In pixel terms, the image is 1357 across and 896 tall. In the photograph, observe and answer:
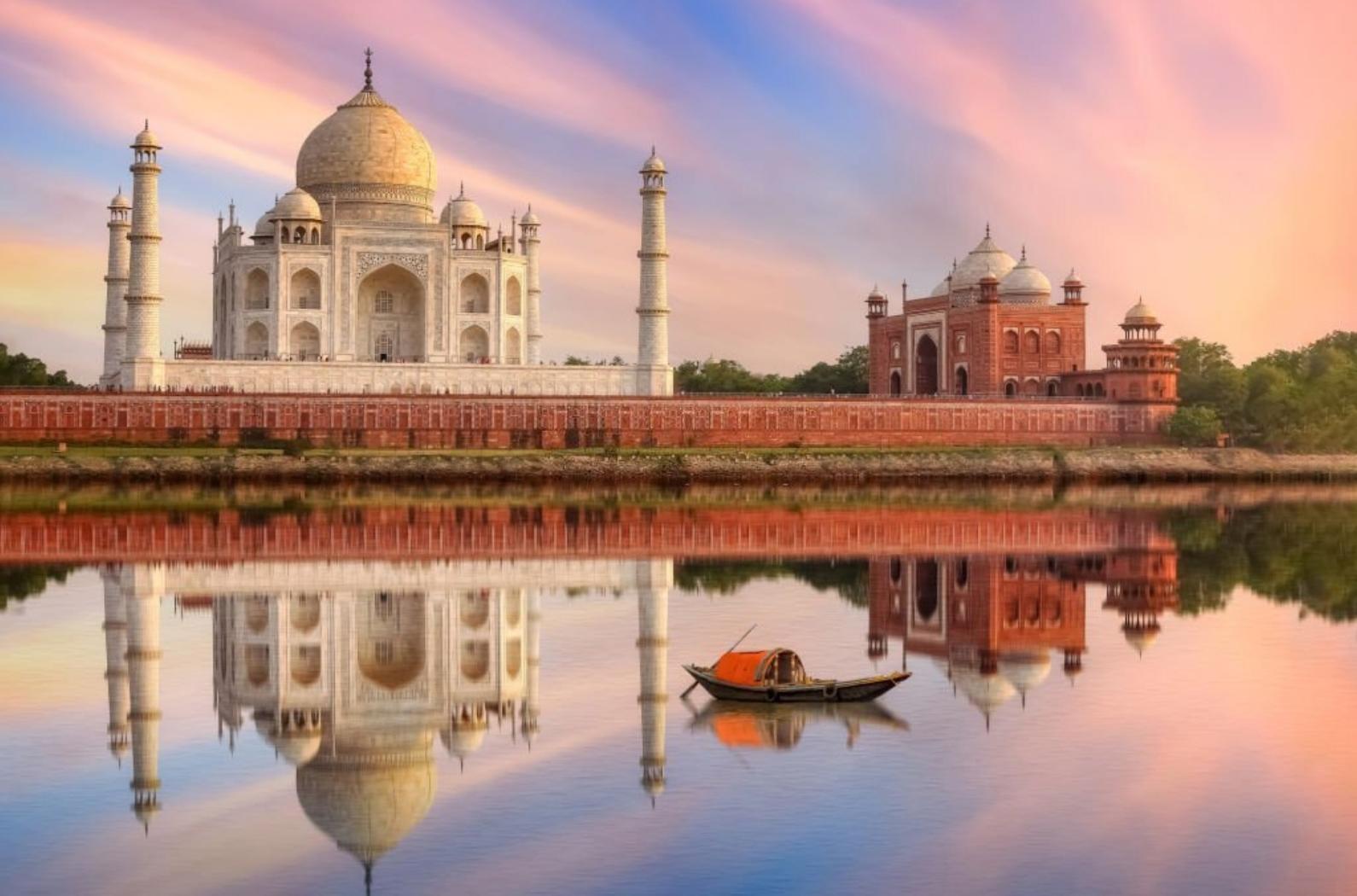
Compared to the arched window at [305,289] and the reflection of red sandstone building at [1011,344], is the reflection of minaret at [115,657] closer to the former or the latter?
the arched window at [305,289]

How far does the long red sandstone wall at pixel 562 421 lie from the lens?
1957 inches

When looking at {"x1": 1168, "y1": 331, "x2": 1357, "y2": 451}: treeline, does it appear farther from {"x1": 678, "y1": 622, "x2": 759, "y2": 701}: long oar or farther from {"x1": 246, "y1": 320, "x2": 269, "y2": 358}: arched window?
{"x1": 678, "y1": 622, "x2": 759, "y2": 701}: long oar

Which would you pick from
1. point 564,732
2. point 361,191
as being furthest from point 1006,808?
point 361,191

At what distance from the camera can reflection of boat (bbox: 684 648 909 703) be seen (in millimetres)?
16016

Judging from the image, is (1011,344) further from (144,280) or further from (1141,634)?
(1141,634)

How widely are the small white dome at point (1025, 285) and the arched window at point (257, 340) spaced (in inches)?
969

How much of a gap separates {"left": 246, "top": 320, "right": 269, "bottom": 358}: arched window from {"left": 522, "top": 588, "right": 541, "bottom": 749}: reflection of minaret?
3250 centimetres

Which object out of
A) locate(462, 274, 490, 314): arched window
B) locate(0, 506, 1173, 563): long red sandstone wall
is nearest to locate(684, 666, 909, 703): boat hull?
locate(0, 506, 1173, 563): long red sandstone wall

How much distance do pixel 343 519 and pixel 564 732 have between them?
777 inches

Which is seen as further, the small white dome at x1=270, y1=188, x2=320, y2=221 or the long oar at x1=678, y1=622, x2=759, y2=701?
the small white dome at x1=270, y1=188, x2=320, y2=221

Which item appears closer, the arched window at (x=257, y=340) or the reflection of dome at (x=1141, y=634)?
the reflection of dome at (x=1141, y=634)

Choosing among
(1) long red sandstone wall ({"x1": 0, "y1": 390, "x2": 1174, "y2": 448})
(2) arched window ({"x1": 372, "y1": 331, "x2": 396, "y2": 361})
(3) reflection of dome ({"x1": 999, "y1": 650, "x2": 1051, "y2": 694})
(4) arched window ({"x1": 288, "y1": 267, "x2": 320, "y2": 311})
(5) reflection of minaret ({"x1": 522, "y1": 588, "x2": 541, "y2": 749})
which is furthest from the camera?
(2) arched window ({"x1": 372, "y1": 331, "x2": 396, "y2": 361})

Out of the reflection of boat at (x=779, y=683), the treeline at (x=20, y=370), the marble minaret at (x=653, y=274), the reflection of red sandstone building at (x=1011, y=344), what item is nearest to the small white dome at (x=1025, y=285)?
the reflection of red sandstone building at (x=1011, y=344)

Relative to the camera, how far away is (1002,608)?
2309 cm
